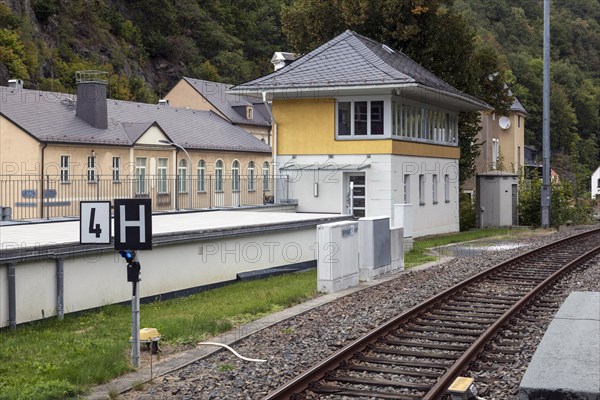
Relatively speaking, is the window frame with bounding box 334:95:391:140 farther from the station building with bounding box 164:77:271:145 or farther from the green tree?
the station building with bounding box 164:77:271:145

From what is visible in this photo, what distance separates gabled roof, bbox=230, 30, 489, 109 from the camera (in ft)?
103

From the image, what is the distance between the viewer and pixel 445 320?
13.5 meters

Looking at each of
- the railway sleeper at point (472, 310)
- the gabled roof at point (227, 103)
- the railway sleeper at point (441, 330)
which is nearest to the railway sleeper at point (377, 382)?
the railway sleeper at point (441, 330)

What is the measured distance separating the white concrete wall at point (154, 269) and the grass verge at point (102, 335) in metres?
0.31

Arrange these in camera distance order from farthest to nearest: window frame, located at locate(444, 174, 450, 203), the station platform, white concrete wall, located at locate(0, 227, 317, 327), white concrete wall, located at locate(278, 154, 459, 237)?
window frame, located at locate(444, 174, 450, 203) → white concrete wall, located at locate(278, 154, 459, 237) → white concrete wall, located at locate(0, 227, 317, 327) → the station platform

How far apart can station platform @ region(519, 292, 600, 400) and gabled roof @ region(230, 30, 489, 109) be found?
2399 cm

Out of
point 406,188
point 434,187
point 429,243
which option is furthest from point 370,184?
point 434,187

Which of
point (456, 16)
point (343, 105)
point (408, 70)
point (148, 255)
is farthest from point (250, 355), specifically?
point (456, 16)

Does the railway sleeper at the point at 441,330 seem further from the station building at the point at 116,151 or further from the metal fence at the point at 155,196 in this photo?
the station building at the point at 116,151

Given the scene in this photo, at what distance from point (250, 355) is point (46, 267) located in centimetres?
467

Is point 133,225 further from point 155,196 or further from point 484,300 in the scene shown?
point 155,196

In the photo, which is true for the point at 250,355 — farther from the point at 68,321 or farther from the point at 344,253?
the point at 344,253

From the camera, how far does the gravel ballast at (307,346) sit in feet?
30.0

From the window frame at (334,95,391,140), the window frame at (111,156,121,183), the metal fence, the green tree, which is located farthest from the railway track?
the green tree
